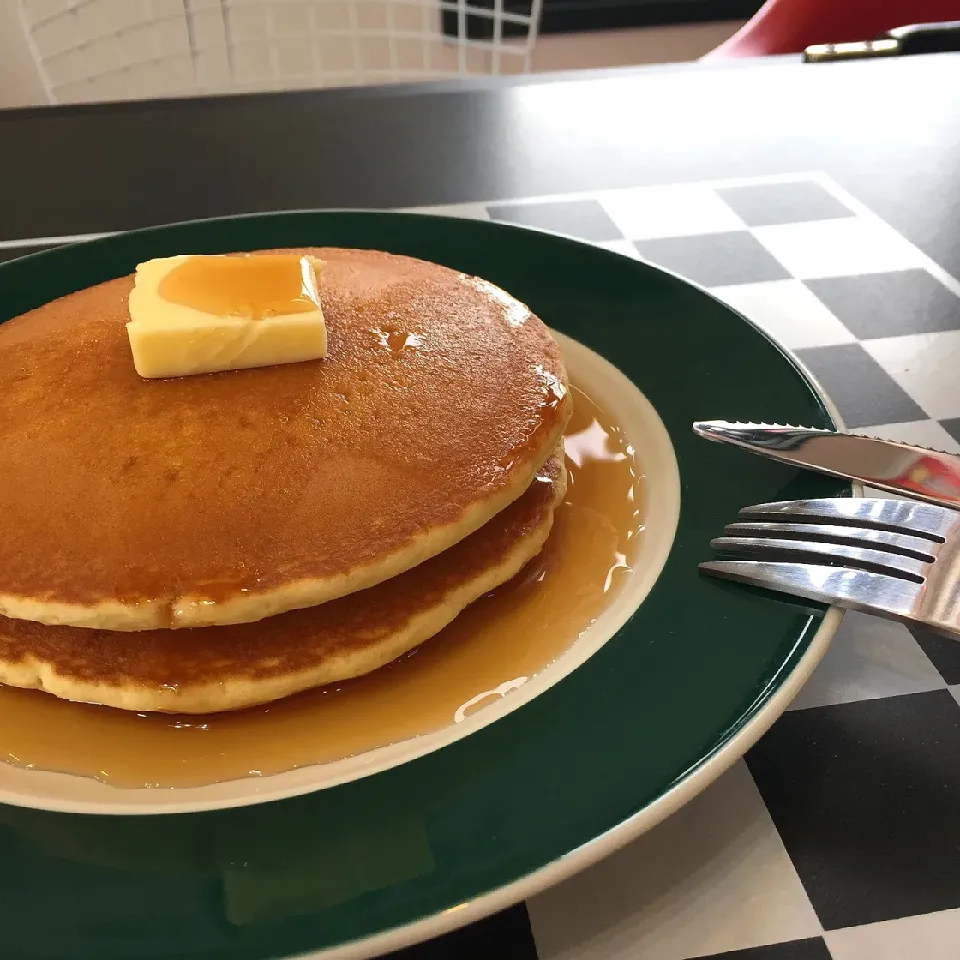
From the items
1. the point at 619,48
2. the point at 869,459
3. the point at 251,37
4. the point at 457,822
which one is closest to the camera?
the point at 457,822

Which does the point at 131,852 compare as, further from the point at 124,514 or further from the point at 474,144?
the point at 474,144

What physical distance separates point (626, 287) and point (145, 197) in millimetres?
807

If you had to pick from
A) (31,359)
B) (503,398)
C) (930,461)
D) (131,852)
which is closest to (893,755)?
(930,461)

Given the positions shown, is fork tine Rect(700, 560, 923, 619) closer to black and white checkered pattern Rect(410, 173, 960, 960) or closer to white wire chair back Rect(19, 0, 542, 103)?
black and white checkered pattern Rect(410, 173, 960, 960)

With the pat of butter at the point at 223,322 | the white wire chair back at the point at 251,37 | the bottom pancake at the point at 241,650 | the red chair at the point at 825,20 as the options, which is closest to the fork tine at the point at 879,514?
the bottom pancake at the point at 241,650

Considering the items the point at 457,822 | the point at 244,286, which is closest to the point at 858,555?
the point at 457,822

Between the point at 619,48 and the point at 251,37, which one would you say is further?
the point at 619,48

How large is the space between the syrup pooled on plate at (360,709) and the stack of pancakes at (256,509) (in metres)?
0.02

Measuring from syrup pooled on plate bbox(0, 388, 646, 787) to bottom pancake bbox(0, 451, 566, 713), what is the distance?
0.02 meters

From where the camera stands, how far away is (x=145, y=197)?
4.79 feet

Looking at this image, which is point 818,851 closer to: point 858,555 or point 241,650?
point 858,555

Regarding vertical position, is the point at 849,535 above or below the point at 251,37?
above

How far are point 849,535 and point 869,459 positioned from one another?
0.10 meters

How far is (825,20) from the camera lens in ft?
8.32
